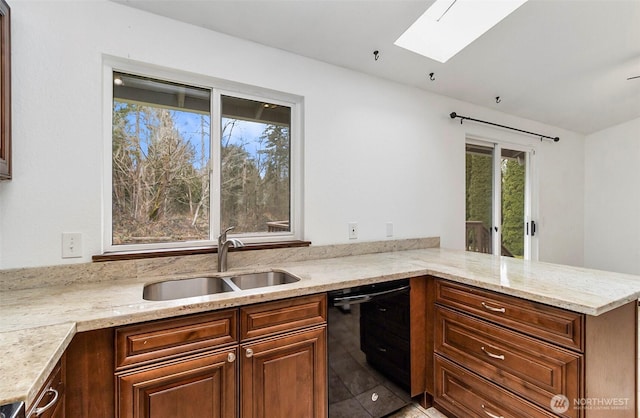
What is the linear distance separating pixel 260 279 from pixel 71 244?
98 cm

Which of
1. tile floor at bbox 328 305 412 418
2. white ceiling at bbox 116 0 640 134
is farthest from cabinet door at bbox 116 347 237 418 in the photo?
white ceiling at bbox 116 0 640 134

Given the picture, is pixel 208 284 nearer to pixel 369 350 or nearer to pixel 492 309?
pixel 369 350

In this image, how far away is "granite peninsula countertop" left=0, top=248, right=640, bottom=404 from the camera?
31.8 inches

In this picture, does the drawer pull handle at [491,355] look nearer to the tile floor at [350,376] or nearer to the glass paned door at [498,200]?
the tile floor at [350,376]

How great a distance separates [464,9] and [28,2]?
2.67 m

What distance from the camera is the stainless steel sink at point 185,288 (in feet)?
5.08

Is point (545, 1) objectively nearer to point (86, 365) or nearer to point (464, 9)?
point (464, 9)

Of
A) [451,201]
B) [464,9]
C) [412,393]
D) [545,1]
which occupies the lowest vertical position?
[412,393]

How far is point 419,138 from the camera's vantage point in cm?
274

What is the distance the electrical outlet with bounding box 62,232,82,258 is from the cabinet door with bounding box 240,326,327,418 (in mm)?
988

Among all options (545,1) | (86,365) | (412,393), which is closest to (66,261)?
(86,365)

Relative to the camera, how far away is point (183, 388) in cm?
118

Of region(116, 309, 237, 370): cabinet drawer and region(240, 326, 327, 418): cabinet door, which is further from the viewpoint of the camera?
region(240, 326, 327, 418): cabinet door

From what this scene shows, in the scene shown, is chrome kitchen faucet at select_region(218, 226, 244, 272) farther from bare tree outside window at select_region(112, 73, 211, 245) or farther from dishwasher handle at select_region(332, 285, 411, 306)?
dishwasher handle at select_region(332, 285, 411, 306)
